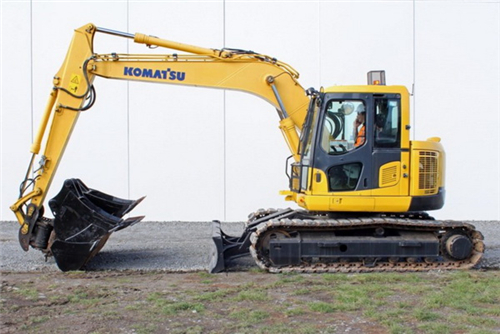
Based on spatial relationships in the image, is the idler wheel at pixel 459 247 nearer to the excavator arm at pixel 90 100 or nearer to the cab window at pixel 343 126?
the cab window at pixel 343 126

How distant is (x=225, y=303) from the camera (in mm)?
6180

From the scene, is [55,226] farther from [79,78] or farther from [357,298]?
[357,298]

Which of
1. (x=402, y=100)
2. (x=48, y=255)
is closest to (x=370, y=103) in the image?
(x=402, y=100)

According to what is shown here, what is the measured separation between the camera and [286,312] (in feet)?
18.9

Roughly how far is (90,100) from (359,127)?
3.92 metres

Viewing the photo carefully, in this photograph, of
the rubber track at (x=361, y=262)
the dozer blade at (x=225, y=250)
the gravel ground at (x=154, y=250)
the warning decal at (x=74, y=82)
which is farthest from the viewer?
the gravel ground at (x=154, y=250)

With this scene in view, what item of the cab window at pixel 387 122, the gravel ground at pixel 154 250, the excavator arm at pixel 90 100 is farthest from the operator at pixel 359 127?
the gravel ground at pixel 154 250

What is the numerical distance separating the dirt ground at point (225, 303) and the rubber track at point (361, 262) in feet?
0.65

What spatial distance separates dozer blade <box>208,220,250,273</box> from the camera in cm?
786

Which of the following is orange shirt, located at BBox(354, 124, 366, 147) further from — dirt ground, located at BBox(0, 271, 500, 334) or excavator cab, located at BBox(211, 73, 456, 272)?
dirt ground, located at BBox(0, 271, 500, 334)

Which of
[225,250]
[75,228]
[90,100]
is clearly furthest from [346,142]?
[75,228]

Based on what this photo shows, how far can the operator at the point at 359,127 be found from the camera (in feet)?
25.5

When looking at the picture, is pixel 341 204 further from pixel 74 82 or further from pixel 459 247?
pixel 74 82

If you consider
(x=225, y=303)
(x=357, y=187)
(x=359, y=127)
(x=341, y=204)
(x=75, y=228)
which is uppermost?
(x=359, y=127)
